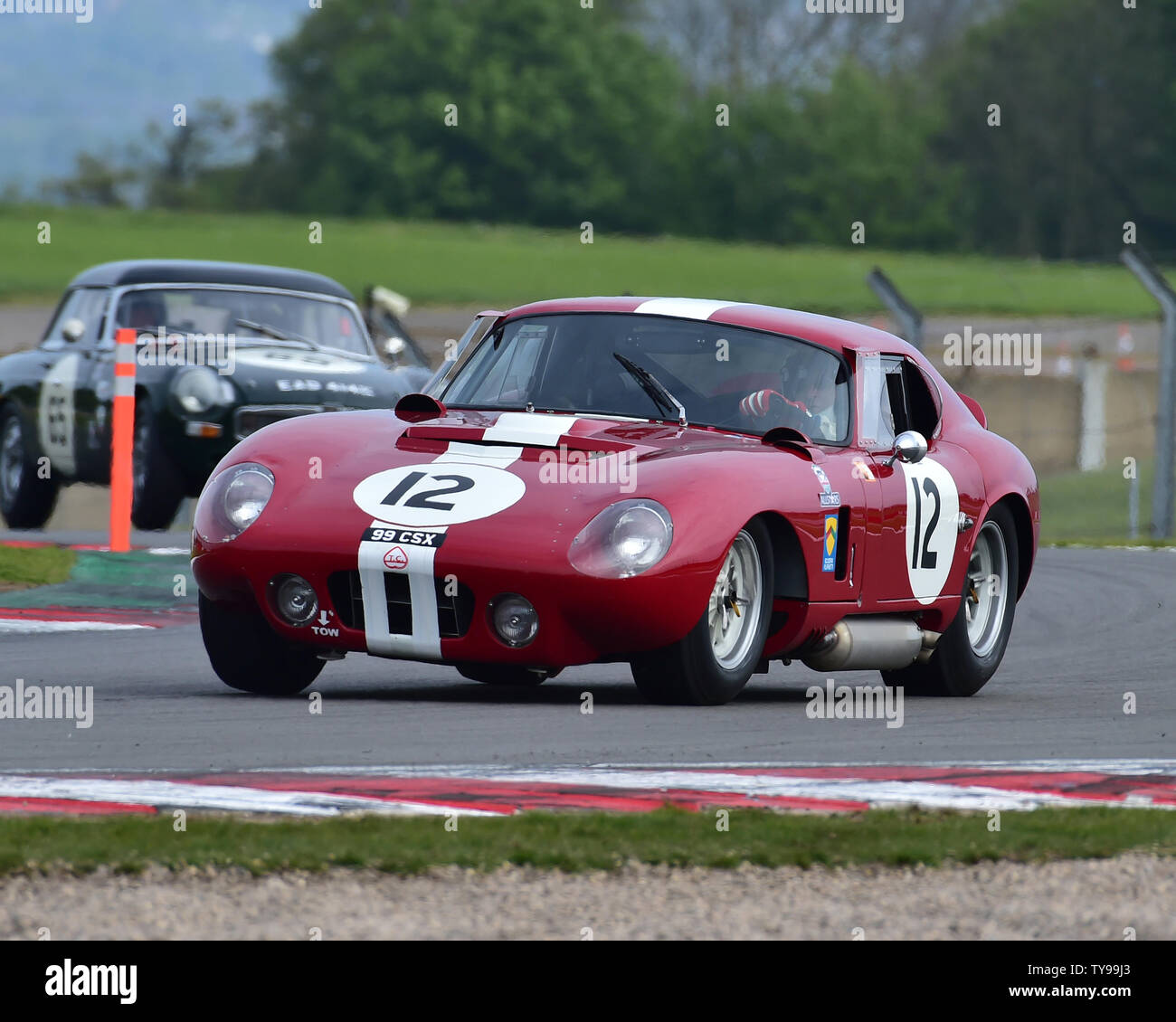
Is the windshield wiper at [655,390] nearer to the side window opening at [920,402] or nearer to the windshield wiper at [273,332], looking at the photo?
the side window opening at [920,402]

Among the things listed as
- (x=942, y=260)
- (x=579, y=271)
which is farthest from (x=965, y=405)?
(x=942, y=260)

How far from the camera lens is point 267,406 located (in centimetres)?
1395

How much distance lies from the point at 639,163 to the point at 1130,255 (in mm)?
67539

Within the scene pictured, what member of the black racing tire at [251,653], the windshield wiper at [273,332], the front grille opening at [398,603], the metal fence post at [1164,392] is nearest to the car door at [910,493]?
the front grille opening at [398,603]

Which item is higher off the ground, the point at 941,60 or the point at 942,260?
the point at 941,60

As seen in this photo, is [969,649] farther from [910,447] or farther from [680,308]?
[680,308]

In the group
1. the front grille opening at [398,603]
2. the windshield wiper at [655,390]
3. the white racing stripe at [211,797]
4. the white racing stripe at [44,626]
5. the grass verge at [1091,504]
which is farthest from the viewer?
the grass verge at [1091,504]

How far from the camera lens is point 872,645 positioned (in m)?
7.82

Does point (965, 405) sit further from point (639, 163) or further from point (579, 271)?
point (639, 163)

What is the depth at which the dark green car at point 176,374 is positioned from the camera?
14.0 m

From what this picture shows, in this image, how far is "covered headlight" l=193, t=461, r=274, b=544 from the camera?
23.3 feet

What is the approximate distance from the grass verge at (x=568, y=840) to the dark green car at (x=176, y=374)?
893cm

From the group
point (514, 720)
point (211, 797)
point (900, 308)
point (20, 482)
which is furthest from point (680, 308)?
point (20, 482)

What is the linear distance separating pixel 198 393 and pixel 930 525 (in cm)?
698
